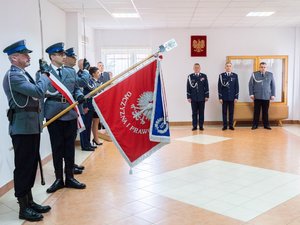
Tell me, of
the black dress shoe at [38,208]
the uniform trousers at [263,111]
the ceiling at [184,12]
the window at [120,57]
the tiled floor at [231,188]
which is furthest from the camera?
the window at [120,57]

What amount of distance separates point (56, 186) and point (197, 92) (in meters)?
5.39

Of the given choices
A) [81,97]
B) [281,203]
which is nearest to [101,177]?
[81,97]

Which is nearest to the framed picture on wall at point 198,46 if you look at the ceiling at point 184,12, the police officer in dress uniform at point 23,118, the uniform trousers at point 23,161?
the ceiling at point 184,12

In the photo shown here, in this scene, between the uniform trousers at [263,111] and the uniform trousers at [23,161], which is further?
the uniform trousers at [263,111]

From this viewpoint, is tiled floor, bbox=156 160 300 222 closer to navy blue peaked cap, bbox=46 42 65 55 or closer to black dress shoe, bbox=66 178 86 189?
black dress shoe, bbox=66 178 86 189

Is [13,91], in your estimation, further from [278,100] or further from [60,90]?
[278,100]

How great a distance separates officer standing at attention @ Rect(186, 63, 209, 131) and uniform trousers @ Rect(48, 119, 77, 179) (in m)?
5.04

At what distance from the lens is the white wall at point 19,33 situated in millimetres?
3830

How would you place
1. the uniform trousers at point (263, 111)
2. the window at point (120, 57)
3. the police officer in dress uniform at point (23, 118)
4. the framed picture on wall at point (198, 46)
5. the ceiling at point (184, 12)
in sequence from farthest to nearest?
the window at point (120, 57)
the framed picture on wall at point (198, 46)
the uniform trousers at point (263, 111)
the ceiling at point (184, 12)
the police officer in dress uniform at point (23, 118)

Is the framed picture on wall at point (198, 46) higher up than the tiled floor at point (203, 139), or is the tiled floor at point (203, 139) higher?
the framed picture on wall at point (198, 46)

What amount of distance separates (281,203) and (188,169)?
1.57m

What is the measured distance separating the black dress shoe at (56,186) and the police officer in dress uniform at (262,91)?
19.3ft

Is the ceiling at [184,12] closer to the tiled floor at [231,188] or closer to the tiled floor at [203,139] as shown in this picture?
the tiled floor at [203,139]

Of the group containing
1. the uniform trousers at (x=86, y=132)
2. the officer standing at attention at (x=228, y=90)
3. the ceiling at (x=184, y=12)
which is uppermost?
the ceiling at (x=184, y=12)
